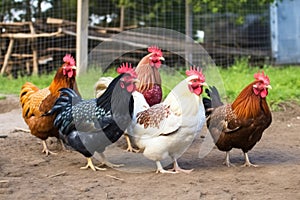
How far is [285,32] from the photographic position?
13664 mm

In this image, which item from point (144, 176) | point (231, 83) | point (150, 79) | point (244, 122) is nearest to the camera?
point (144, 176)

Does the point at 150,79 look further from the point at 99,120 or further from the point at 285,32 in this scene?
the point at 285,32

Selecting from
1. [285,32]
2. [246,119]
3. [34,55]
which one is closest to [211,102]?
[246,119]

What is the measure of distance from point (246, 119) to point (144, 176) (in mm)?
1033

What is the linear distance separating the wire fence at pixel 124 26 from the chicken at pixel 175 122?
7.59 meters

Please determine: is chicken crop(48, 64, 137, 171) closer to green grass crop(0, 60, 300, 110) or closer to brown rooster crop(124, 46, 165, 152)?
brown rooster crop(124, 46, 165, 152)

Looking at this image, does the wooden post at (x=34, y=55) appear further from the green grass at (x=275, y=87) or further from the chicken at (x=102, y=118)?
the chicken at (x=102, y=118)

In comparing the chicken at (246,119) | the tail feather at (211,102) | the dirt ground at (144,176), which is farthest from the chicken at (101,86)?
the chicken at (246,119)

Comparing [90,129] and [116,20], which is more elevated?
[116,20]

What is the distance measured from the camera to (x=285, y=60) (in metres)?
13.5

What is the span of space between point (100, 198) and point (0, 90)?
22.3 ft

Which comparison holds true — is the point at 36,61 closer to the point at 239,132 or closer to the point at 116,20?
the point at 116,20

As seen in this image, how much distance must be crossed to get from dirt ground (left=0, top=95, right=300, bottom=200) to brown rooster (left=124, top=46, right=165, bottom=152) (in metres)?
0.62

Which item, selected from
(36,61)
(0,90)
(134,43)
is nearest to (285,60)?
(134,43)
